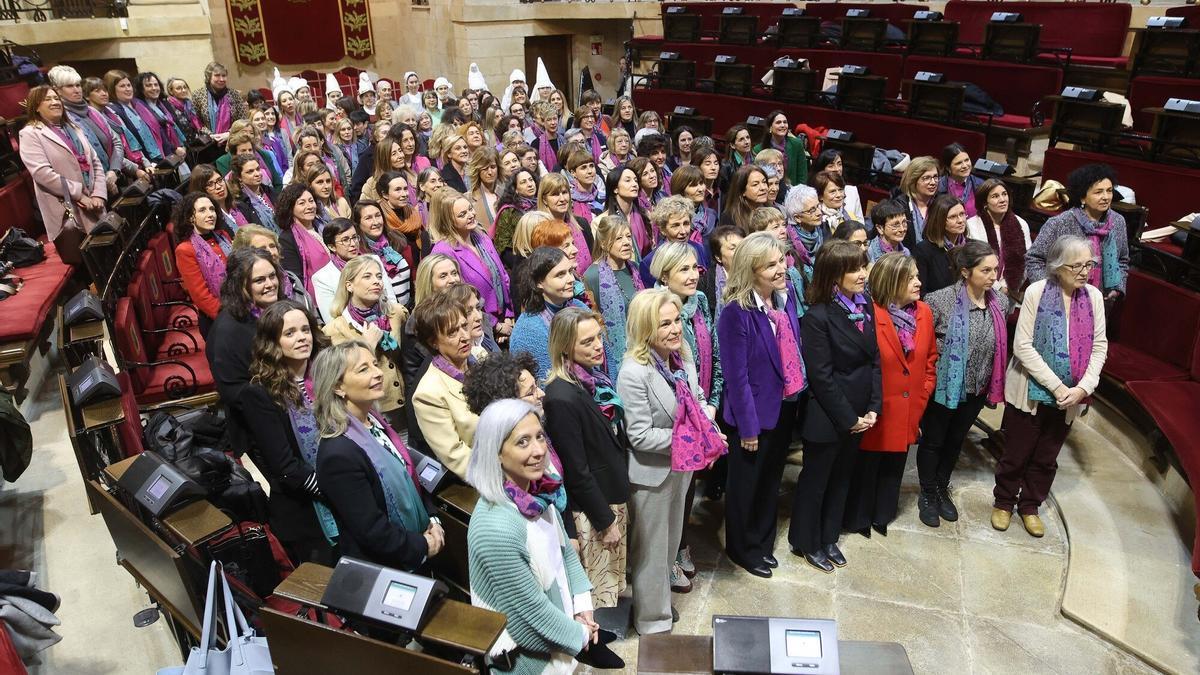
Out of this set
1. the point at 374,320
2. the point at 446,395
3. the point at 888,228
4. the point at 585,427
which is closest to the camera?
the point at 585,427

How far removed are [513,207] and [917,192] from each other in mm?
2412

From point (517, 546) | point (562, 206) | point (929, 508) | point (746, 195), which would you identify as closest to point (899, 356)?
point (929, 508)

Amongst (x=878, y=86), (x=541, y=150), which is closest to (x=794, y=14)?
(x=878, y=86)

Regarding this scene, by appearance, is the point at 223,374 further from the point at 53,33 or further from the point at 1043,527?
the point at 53,33

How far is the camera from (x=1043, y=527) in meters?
3.88

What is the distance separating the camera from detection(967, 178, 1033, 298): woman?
4.40m

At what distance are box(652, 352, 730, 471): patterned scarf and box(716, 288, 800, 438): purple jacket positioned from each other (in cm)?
32

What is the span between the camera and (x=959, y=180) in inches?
193

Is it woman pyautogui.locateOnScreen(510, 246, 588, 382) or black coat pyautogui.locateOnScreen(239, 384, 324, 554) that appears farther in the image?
woman pyautogui.locateOnScreen(510, 246, 588, 382)

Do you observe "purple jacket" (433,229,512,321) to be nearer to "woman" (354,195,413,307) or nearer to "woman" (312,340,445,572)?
"woman" (354,195,413,307)

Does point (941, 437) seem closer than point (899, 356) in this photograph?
No

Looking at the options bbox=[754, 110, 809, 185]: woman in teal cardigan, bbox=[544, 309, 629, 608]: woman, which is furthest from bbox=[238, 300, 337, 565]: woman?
bbox=[754, 110, 809, 185]: woman in teal cardigan

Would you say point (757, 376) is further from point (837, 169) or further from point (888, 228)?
point (837, 169)

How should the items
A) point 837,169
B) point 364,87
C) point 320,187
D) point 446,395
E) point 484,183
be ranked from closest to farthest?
point 446,395
point 320,187
point 837,169
point 484,183
point 364,87
